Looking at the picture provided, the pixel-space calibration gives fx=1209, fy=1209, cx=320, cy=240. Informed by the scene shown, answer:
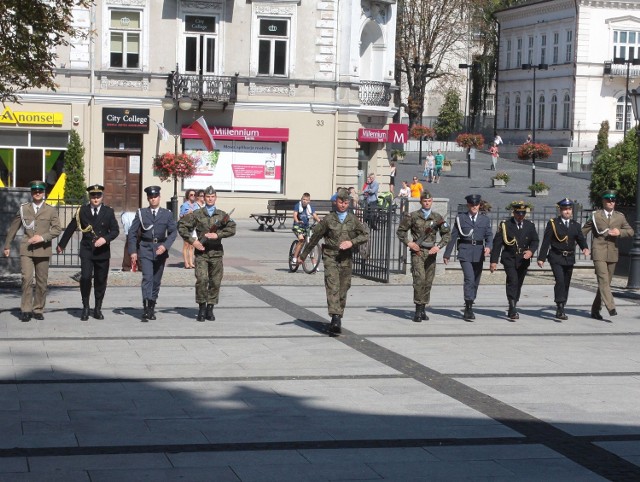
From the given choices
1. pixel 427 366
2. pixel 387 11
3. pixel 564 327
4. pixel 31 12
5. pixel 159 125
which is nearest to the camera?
pixel 427 366

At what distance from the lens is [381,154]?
45.5 meters

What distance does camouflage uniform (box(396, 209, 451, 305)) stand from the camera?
16484 mm

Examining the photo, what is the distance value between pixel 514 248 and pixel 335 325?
3.34 meters

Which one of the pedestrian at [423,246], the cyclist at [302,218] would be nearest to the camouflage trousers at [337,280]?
the pedestrian at [423,246]

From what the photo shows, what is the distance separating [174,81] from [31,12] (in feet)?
71.2

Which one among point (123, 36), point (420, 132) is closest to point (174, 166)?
point (123, 36)

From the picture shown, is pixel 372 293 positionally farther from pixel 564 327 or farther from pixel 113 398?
pixel 113 398

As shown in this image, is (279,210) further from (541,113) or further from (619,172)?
(541,113)

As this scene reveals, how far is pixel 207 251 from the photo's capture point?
1609cm

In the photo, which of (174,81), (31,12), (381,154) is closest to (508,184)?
(381,154)

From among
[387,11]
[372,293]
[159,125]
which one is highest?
[387,11]

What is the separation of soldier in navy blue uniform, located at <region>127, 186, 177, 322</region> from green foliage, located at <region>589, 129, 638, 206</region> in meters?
10.9

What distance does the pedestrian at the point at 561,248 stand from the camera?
1714 centimetres

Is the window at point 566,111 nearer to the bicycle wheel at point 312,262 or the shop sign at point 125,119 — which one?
the shop sign at point 125,119
